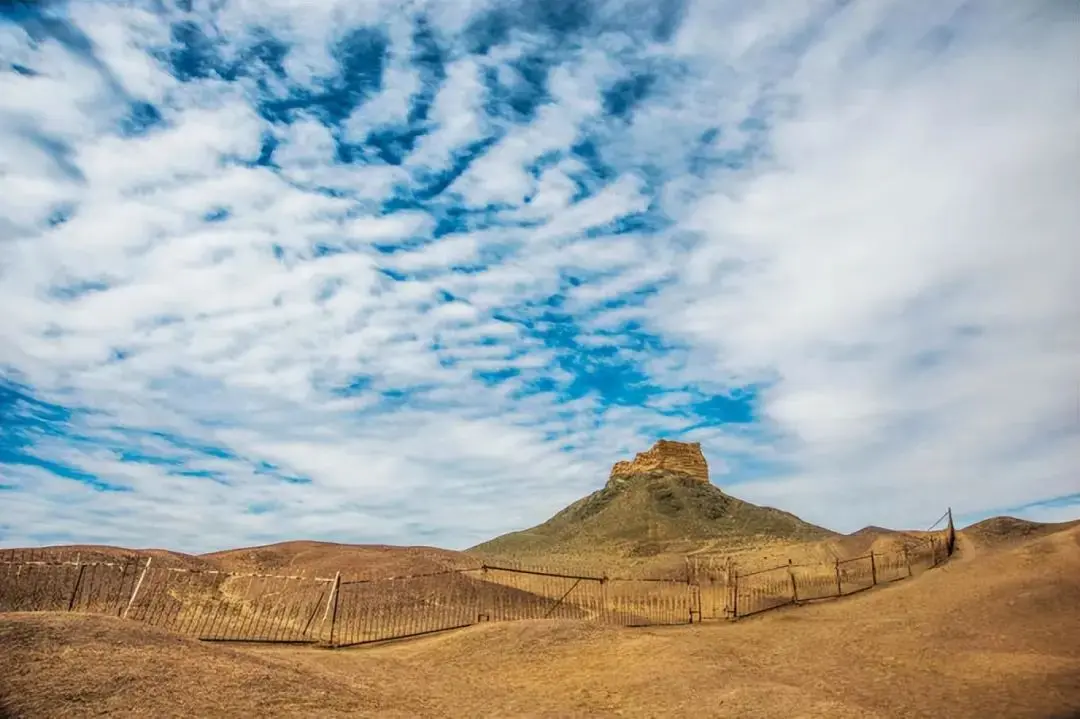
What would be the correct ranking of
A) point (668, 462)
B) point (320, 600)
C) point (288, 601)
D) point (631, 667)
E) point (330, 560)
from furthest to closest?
1. point (668, 462)
2. point (330, 560)
3. point (288, 601)
4. point (320, 600)
5. point (631, 667)

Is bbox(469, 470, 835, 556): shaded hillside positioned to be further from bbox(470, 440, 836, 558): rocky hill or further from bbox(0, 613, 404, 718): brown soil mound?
bbox(0, 613, 404, 718): brown soil mound

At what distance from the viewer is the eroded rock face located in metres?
100

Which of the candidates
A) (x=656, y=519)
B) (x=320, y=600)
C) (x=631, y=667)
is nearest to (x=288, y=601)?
(x=320, y=600)

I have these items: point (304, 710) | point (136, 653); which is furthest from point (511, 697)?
point (136, 653)

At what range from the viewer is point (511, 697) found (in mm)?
14891

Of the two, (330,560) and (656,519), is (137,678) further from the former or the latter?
(656,519)

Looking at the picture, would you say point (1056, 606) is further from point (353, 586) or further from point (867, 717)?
point (353, 586)

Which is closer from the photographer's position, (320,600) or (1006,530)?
(320,600)

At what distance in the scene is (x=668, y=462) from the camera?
100 metres

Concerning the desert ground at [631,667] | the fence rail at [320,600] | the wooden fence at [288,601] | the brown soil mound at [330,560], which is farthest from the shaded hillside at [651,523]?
the desert ground at [631,667]

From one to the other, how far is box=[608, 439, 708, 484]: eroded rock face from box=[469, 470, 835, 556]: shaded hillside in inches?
50.2

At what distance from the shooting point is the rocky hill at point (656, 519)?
2859 inches

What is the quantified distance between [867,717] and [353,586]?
20938 mm

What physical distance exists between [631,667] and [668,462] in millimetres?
85735
